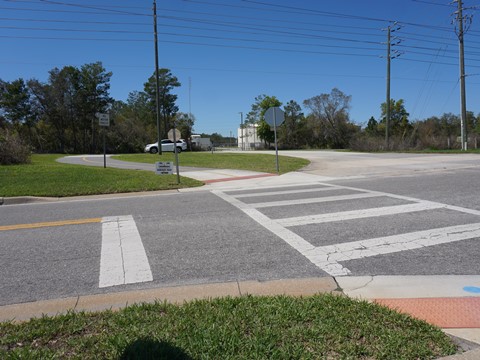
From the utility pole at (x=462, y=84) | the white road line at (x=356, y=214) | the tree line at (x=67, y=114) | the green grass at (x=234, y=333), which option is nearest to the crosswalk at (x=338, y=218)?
the white road line at (x=356, y=214)

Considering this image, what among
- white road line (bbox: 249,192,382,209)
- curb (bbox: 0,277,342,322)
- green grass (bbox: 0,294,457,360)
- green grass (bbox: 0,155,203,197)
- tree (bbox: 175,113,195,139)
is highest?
tree (bbox: 175,113,195,139)

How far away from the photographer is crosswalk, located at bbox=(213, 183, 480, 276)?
4863 millimetres

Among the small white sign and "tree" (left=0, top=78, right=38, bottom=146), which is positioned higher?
"tree" (left=0, top=78, right=38, bottom=146)

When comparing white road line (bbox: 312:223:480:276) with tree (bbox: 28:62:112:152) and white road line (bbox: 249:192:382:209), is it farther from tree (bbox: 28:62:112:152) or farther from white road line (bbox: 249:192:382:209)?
tree (bbox: 28:62:112:152)

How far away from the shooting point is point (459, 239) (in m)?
5.30

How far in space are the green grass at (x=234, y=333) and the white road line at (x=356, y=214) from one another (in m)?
3.35

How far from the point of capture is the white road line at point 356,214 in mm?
6621

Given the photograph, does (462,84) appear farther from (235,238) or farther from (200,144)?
(200,144)

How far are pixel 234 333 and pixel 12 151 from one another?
57.1ft

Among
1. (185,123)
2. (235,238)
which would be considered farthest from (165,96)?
(235,238)

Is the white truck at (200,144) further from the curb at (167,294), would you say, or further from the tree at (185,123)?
the curb at (167,294)

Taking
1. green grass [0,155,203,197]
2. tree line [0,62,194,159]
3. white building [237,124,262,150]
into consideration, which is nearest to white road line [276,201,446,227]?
green grass [0,155,203,197]

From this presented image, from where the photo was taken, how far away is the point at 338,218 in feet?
22.3

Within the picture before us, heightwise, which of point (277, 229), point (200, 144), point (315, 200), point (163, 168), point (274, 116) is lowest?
point (277, 229)
